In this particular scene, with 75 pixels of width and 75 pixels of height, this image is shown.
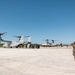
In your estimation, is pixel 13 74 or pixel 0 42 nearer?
pixel 13 74

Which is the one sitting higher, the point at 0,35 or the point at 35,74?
the point at 0,35

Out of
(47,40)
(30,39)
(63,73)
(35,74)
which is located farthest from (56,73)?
(47,40)

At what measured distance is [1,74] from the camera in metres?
→ 9.45

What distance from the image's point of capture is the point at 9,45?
Result: 237 ft

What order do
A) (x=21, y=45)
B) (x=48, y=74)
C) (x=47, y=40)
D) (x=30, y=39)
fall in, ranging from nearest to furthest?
(x=48, y=74), (x=21, y=45), (x=30, y=39), (x=47, y=40)

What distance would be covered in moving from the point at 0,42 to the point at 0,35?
5493mm

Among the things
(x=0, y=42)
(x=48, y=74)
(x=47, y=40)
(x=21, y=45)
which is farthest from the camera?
(x=47, y=40)

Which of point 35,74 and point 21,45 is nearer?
point 35,74

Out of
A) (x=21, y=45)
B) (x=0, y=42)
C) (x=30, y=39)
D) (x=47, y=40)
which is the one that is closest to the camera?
(x=21, y=45)

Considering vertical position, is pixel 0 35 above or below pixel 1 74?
above

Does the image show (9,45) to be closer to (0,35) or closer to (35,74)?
(0,35)

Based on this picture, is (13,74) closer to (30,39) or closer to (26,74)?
(26,74)

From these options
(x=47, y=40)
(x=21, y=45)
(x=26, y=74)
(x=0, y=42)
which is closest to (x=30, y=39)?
(x=21, y=45)

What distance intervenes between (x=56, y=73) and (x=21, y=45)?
63.0 meters
